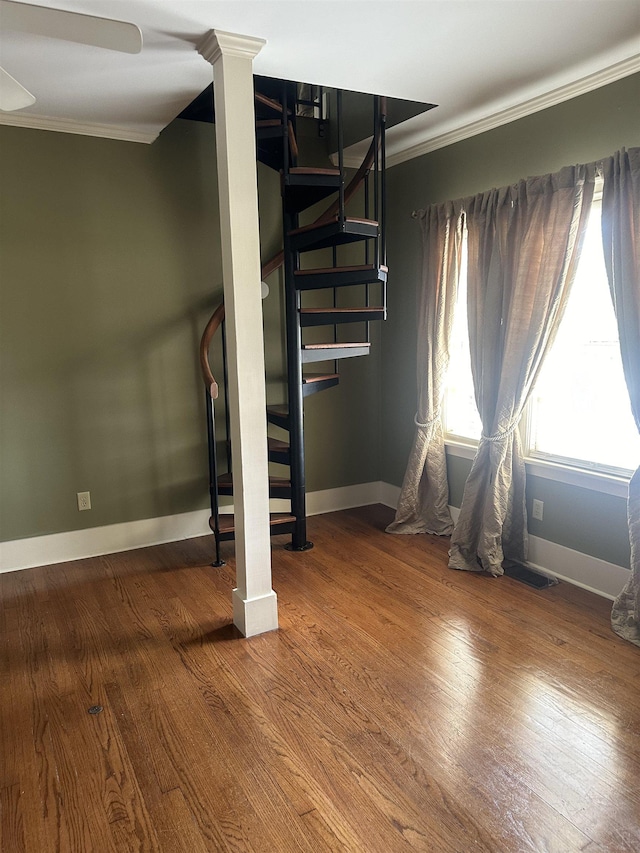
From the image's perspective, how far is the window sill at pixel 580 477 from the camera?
10.2ft

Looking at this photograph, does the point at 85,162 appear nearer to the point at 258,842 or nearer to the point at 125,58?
the point at 125,58

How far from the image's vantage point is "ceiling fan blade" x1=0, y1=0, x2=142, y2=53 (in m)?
1.71

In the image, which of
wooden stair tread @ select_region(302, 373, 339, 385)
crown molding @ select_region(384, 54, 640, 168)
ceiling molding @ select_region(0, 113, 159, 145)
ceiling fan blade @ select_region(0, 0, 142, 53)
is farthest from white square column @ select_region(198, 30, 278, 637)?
crown molding @ select_region(384, 54, 640, 168)

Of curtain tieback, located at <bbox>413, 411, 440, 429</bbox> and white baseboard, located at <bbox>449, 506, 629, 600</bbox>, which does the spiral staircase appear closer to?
curtain tieback, located at <bbox>413, 411, 440, 429</bbox>

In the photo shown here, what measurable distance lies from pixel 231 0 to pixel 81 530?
10.0ft

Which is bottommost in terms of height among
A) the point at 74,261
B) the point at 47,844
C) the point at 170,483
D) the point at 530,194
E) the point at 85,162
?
the point at 47,844

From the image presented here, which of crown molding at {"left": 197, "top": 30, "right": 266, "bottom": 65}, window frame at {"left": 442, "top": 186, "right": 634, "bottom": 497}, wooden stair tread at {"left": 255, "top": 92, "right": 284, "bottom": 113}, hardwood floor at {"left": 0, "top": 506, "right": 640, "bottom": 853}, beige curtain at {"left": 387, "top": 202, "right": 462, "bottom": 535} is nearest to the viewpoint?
hardwood floor at {"left": 0, "top": 506, "right": 640, "bottom": 853}

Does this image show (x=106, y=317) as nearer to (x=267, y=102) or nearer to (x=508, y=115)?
(x=267, y=102)

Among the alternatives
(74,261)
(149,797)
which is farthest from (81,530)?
(149,797)

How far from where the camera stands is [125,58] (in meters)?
2.64

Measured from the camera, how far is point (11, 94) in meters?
1.93

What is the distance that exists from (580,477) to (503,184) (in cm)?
175

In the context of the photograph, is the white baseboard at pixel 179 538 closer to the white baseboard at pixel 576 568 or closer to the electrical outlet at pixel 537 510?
the white baseboard at pixel 576 568

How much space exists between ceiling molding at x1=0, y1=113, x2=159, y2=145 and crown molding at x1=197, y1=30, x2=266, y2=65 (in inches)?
53.2
